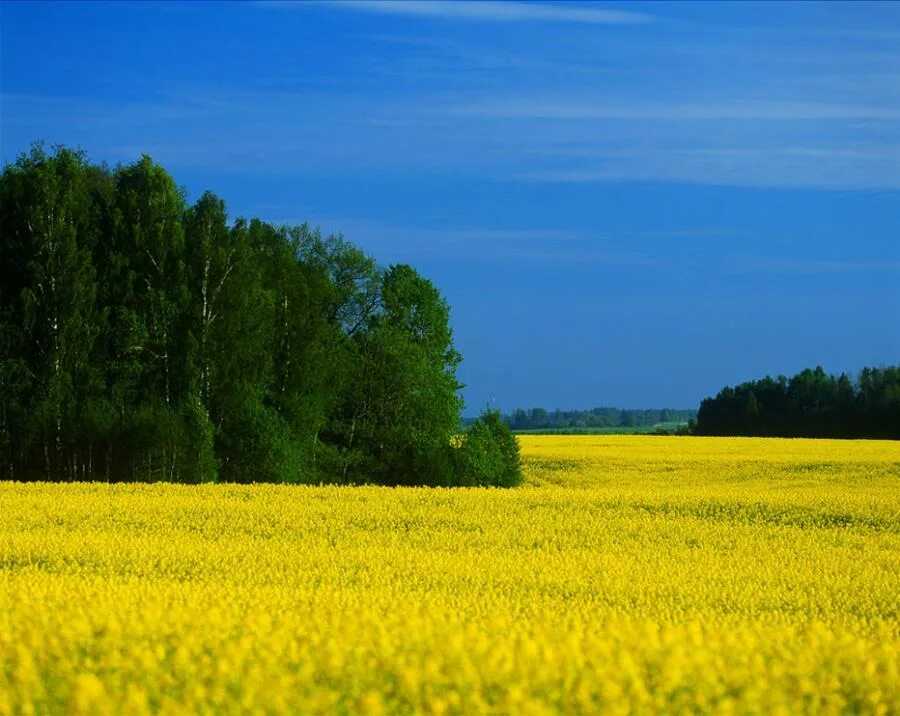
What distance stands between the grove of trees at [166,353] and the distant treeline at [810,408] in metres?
52.9

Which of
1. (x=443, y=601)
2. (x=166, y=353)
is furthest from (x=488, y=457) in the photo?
(x=443, y=601)

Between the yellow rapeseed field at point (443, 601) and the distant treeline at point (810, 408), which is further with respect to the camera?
the distant treeline at point (810, 408)

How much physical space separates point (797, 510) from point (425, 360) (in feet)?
91.2

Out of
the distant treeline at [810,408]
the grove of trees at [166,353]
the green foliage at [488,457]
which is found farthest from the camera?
the distant treeline at [810,408]

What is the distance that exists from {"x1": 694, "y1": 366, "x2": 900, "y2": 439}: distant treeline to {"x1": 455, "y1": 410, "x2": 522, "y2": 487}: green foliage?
50269 millimetres

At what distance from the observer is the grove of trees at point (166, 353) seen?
41.1 meters

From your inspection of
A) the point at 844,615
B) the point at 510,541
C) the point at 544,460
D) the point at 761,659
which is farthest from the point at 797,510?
the point at 544,460

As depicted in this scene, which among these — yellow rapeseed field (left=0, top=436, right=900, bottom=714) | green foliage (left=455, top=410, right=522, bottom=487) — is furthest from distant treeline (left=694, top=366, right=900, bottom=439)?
yellow rapeseed field (left=0, top=436, right=900, bottom=714)

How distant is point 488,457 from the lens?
51250mm

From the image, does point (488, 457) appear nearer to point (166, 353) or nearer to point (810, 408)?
point (166, 353)

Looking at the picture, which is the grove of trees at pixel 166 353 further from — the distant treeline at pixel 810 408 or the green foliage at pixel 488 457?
the distant treeline at pixel 810 408

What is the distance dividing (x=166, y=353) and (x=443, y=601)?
31.4m

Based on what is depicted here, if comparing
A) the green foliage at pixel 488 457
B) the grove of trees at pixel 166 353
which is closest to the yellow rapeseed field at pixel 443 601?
the grove of trees at pixel 166 353

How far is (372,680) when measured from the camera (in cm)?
908
